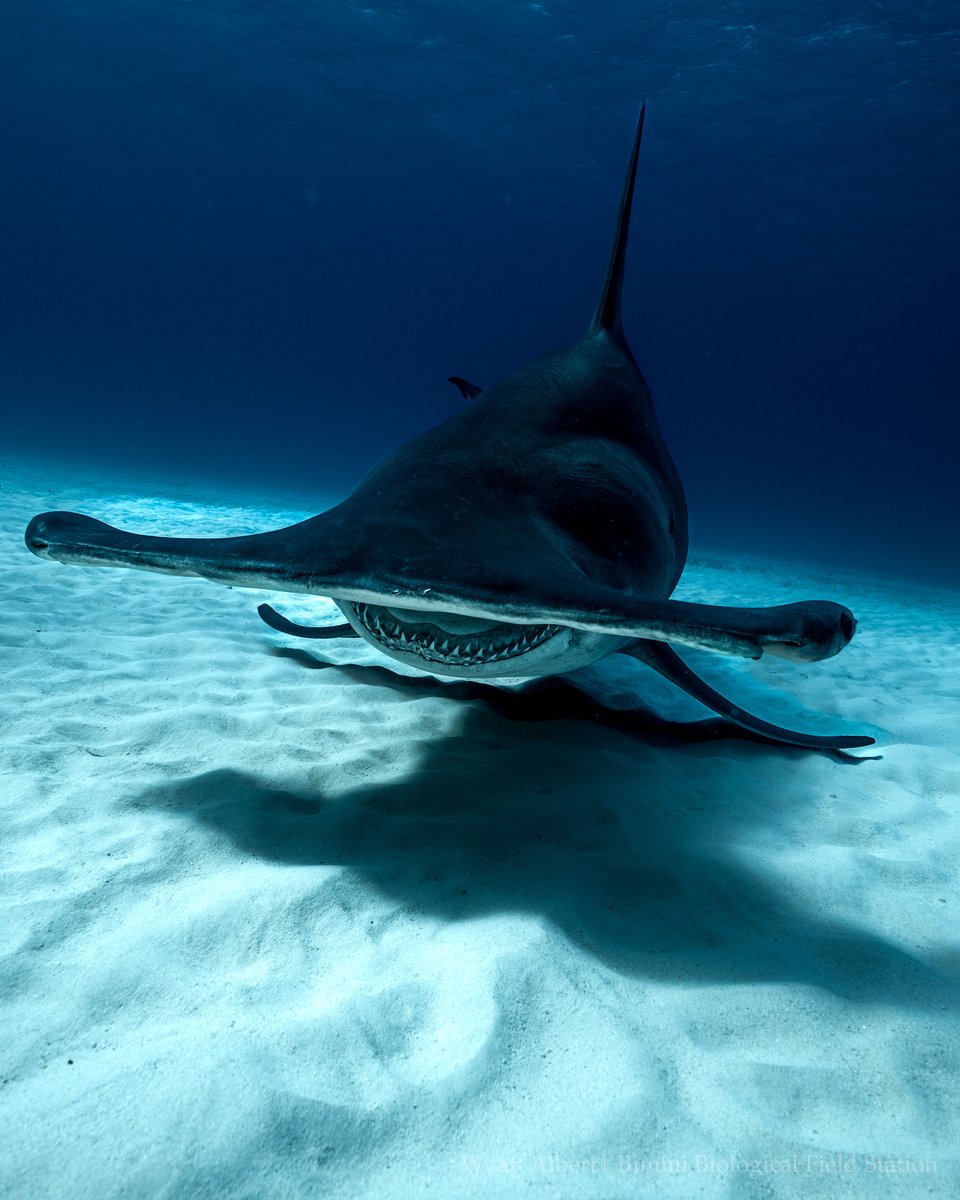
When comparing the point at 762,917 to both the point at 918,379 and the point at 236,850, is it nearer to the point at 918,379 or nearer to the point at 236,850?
the point at 236,850

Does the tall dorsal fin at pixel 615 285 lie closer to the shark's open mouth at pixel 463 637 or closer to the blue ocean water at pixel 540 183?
the shark's open mouth at pixel 463 637

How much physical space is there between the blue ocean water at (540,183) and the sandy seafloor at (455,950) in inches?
1026

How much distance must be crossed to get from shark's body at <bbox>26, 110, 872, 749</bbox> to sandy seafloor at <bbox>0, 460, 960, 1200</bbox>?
2.01 ft

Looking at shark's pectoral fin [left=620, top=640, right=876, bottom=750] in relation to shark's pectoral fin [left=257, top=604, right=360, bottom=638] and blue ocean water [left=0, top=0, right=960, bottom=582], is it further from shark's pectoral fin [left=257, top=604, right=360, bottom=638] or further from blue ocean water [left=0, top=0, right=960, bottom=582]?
blue ocean water [left=0, top=0, right=960, bottom=582]

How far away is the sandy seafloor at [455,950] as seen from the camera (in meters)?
1.17

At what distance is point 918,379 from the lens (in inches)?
3145

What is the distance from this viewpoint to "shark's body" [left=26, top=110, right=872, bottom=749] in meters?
1.61

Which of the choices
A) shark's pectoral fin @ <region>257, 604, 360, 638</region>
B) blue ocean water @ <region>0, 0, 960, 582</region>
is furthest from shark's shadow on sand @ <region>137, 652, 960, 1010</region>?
blue ocean water @ <region>0, 0, 960, 582</region>

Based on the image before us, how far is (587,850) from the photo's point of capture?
2.33 meters

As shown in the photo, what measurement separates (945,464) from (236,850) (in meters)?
128

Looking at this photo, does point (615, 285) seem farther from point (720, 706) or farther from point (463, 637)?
point (463, 637)

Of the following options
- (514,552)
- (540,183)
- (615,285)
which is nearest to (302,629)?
(514,552)

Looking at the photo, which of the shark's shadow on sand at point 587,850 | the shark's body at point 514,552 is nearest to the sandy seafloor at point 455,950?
the shark's shadow on sand at point 587,850

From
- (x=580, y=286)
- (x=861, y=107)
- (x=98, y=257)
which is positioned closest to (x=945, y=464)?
(x=580, y=286)
